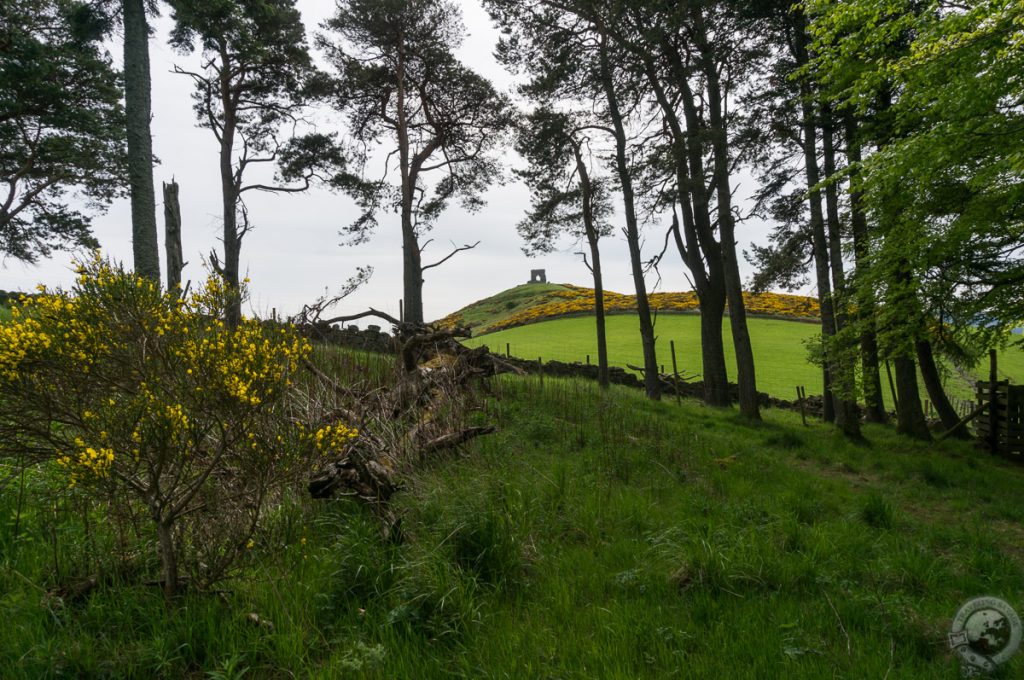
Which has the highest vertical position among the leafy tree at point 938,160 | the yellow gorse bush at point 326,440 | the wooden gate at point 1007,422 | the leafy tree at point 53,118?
the leafy tree at point 53,118

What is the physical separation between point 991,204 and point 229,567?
11721mm

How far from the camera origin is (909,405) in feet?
41.2

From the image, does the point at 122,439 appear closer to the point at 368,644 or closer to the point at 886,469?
the point at 368,644

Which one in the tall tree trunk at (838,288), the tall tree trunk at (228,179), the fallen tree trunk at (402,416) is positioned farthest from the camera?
the tall tree trunk at (228,179)

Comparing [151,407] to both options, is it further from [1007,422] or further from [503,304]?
[503,304]

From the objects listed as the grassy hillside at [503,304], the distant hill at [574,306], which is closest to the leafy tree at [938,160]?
the distant hill at [574,306]

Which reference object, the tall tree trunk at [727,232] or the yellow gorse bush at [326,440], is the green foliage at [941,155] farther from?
the yellow gorse bush at [326,440]

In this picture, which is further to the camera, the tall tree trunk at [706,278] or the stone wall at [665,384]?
the stone wall at [665,384]

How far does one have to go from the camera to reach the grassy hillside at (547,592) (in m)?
2.79

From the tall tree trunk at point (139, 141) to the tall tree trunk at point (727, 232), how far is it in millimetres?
12753

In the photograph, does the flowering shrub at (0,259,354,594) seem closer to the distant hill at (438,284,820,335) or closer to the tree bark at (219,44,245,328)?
the tree bark at (219,44,245,328)

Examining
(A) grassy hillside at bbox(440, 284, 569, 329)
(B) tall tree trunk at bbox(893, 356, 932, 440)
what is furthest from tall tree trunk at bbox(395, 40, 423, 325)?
(A) grassy hillside at bbox(440, 284, 569, 329)

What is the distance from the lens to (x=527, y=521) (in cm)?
461

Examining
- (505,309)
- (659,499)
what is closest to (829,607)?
(659,499)
